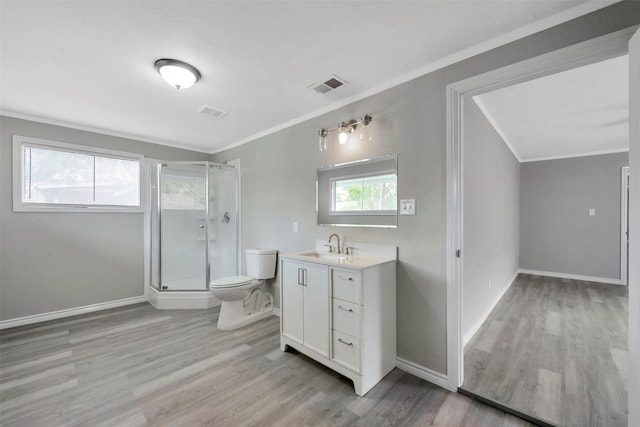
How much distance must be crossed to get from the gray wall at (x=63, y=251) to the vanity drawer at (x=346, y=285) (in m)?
3.18

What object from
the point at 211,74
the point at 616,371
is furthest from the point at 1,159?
the point at 616,371

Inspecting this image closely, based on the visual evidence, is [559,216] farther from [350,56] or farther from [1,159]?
[1,159]

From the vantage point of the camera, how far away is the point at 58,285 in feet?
10.3

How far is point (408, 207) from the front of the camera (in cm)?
209

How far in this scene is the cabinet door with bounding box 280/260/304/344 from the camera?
224 centimetres

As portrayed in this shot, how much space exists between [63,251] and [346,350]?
11.7ft

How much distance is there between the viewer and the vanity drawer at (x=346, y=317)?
183cm

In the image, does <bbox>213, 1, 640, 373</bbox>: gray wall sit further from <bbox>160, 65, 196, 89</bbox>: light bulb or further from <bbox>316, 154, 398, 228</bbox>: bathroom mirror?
<bbox>160, 65, 196, 89</bbox>: light bulb

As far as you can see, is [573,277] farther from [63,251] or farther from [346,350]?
[63,251]

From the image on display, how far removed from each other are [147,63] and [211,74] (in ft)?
1.43

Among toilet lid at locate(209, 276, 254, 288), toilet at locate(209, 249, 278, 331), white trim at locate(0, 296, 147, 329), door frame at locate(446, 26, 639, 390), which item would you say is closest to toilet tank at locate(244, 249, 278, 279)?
toilet at locate(209, 249, 278, 331)

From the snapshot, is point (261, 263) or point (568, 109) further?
point (261, 263)

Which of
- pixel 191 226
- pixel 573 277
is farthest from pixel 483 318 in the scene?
pixel 191 226

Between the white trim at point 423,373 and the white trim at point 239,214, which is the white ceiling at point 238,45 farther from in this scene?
the white trim at point 423,373
